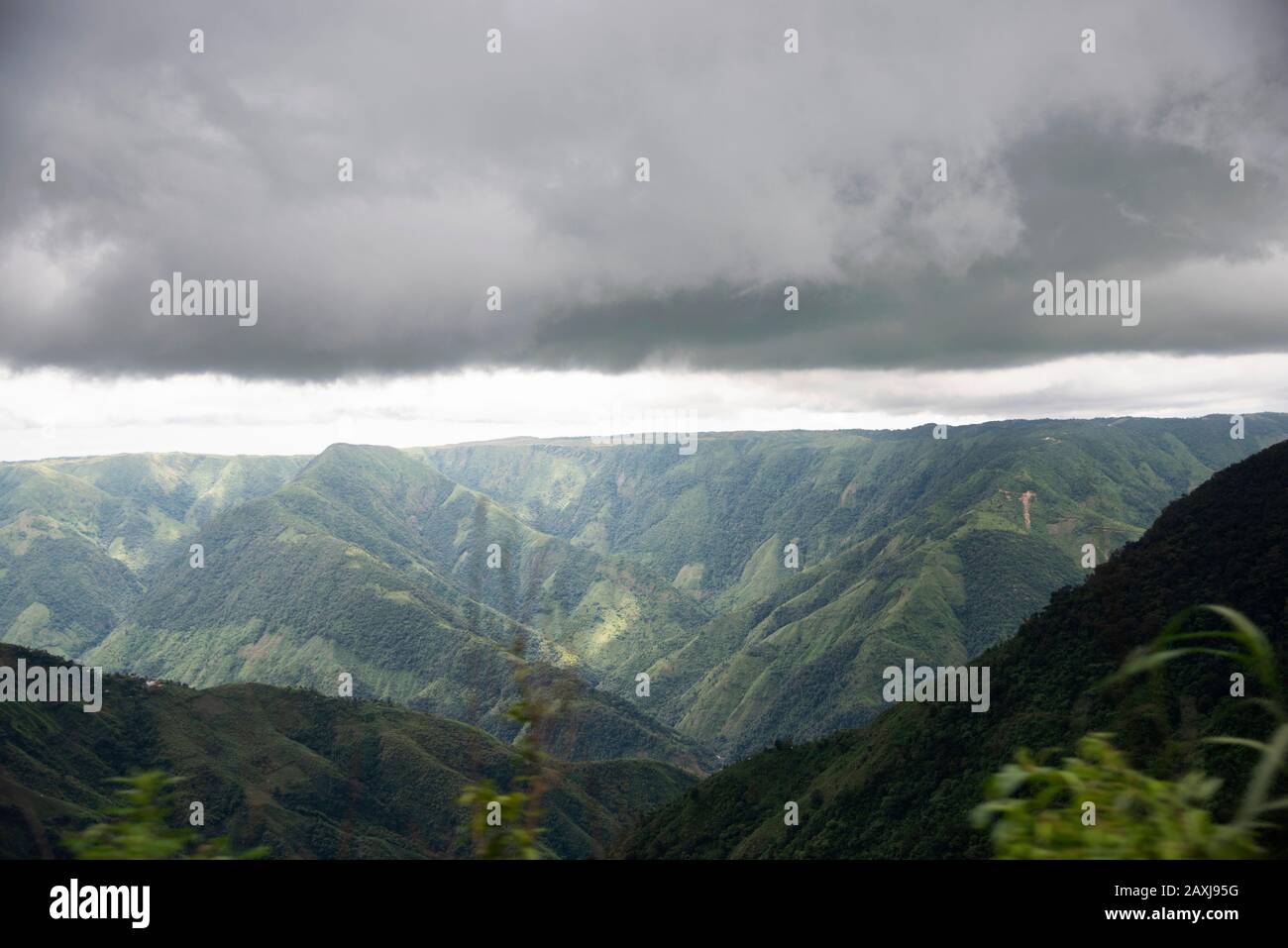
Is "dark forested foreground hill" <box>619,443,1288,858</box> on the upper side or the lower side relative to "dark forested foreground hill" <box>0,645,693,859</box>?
upper

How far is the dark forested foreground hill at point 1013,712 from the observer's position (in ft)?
173

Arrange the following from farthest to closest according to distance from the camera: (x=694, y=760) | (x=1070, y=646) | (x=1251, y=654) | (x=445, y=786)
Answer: (x=694, y=760) → (x=445, y=786) → (x=1070, y=646) → (x=1251, y=654)

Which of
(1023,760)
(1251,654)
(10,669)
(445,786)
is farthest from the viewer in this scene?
(445,786)

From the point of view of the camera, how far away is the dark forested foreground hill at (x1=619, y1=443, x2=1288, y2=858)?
5269 centimetres

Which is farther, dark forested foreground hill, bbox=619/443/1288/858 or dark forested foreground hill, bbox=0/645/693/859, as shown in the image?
dark forested foreground hill, bbox=0/645/693/859

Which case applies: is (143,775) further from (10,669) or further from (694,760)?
(694,760)

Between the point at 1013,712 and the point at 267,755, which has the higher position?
the point at 1013,712

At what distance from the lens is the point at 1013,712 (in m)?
59.8

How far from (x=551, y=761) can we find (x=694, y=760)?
7618 inches

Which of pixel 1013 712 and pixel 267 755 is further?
pixel 267 755
